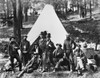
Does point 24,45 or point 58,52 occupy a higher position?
point 24,45

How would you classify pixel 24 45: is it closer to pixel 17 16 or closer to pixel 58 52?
pixel 58 52

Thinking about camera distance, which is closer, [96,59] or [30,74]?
[30,74]

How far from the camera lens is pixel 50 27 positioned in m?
10.1

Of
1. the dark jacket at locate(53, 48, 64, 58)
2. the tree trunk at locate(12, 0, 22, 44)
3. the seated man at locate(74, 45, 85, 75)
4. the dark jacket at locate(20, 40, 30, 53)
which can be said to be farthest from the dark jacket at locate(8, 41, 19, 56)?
the seated man at locate(74, 45, 85, 75)

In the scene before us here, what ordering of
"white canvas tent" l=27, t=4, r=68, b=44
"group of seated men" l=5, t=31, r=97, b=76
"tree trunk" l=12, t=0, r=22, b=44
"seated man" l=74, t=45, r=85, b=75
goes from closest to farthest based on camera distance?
1. "seated man" l=74, t=45, r=85, b=75
2. "group of seated men" l=5, t=31, r=97, b=76
3. "tree trunk" l=12, t=0, r=22, b=44
4. "white canvas tent" l=27, t=4, r=68, b=44

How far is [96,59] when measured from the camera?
891 centimetres

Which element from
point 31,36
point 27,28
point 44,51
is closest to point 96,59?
point 44,51

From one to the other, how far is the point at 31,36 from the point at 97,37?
3.52 m

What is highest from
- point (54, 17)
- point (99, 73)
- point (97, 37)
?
point (54, 17)

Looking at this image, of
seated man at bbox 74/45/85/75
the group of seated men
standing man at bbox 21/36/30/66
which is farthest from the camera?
standing man at bbox 21/36/30/66

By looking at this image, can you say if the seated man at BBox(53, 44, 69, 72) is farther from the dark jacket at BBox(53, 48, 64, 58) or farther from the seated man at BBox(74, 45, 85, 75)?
the seated man at BBox(74, 45, 85, 75)

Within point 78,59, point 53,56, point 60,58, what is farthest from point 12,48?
point 78,59

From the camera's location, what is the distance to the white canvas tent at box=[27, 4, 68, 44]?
32.3ft

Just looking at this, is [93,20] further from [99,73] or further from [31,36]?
[99,73]
